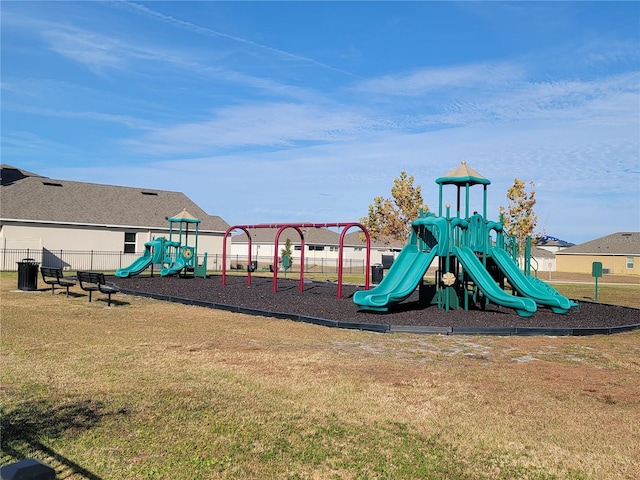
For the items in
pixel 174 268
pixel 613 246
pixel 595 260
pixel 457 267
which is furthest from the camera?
pixel 613 246

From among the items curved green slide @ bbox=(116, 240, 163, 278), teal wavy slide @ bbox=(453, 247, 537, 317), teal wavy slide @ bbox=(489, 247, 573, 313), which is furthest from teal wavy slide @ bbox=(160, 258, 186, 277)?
teal wavy slide @ bbox=(489, 247, 573, 313)

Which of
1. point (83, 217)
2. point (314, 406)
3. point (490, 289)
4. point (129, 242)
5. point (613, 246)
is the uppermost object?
point (83, 217)

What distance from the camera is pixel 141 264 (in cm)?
2631

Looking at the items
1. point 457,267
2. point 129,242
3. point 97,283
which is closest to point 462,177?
point 457,267

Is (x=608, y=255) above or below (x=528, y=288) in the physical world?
above

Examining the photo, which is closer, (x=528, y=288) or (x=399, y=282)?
(x=399, y=282)

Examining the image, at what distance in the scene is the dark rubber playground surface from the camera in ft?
39.4

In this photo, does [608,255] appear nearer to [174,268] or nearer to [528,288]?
[174,268]

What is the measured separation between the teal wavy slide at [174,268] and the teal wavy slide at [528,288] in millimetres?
16263

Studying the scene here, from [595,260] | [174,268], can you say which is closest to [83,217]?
[174,268]

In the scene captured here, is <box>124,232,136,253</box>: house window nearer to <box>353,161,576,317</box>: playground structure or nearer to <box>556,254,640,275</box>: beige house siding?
<box>353,161,576,317</box>: playground structure

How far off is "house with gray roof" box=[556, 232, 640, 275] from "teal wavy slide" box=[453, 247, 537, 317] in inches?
2050

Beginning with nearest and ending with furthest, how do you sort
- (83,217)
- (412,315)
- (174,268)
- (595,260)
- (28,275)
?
(412,315) < (28,275) < (174,268) < (83,217) < (595,260)

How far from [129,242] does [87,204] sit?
396 centimetres
